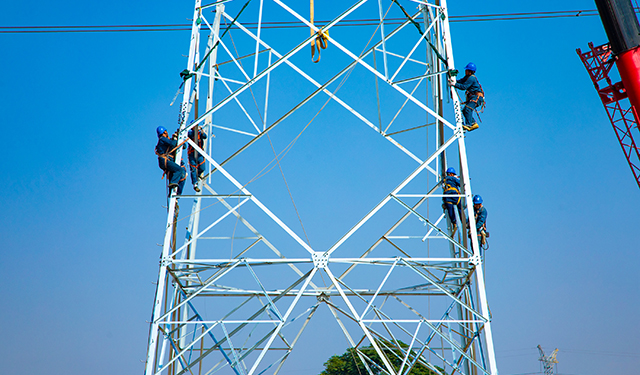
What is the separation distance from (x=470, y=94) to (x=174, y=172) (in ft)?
29.5

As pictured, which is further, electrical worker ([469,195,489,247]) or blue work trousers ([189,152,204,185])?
electrical worker ([469,195,489,247])


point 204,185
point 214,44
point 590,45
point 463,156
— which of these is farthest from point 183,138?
point 590,45

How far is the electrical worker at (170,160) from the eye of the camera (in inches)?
709

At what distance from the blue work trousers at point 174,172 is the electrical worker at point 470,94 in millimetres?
8196

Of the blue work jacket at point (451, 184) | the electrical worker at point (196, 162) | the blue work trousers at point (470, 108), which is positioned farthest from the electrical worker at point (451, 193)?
the electrical worker at point (196, 162)

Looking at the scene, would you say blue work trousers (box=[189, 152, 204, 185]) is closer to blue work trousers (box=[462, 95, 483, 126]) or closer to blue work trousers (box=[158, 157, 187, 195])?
blue work trousers (box=[158, 157, 187, 195])

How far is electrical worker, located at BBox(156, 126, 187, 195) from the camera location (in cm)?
1802

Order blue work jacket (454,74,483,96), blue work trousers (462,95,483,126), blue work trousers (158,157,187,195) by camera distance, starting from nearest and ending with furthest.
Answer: blue work trousers (158,157,187,195), blue work trousers (462,95,483,126), blue work jacket (454,74,483,96)

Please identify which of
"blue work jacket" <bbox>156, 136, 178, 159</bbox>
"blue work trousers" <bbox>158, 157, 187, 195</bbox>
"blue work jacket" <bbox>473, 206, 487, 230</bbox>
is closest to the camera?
"blue work trousers" <bbox>158, 157, 187, 195</bbox>

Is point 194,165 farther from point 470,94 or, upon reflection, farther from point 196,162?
point 470,94

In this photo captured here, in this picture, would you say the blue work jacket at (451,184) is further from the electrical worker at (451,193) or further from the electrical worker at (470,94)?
the electrical worker at (470,94)

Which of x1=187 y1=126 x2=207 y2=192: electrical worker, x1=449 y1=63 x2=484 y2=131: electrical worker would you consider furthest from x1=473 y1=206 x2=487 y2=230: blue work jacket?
x1=187 y1=126 x2=207 y2=192: electrical worker

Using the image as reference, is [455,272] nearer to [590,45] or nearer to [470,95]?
[470,95]

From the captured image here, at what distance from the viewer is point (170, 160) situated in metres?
18.3
